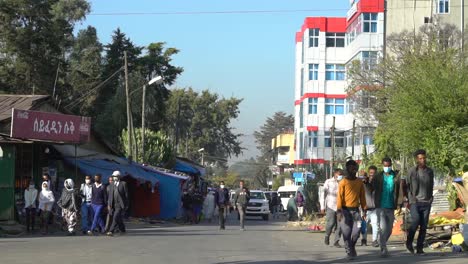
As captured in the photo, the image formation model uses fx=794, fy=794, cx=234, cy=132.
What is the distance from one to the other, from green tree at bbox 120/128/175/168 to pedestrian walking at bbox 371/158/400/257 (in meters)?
32.2

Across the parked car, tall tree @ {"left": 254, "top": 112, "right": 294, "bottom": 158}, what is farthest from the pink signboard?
tall tree @ {"left": 254, "top": 112, "right": 294, "bottom": 158}

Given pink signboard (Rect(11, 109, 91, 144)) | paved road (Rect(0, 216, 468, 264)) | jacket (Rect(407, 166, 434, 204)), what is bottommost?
paved road (Rect(0, 216, 468, 264))

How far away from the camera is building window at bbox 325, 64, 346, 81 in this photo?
2621 inches

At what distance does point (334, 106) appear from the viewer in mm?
67375

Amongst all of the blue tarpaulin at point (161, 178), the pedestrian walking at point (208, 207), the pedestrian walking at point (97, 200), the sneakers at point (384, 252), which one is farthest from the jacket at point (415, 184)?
the pedestrian walking at point (208, 207)

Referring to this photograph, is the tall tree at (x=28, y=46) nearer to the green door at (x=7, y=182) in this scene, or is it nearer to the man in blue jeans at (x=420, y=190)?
the green door at (x=7, y=182)

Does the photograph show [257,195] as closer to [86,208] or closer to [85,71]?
[86,208]

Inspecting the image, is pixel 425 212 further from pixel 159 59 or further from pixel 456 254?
pixel 159 59

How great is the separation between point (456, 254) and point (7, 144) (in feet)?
47.2

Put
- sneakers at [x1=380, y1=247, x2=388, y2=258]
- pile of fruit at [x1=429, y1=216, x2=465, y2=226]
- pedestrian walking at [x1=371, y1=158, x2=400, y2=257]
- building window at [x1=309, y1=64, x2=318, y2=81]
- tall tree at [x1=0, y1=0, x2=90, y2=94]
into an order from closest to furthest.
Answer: sneakers at [x1=380, y1=247, x2=388, y2=258] → pedestrian walking at [x1=371, y1=158, x2=400, y2=257] → pile of fruit at [x1=429, y1=216, x2=465, y2=226] → tall tree at [x1=0, y1=0, x2=90, y2=94] → building window at [x1=309, y1=64, x2=318, y2=81]

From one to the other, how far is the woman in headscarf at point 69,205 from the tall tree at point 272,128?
368 ft

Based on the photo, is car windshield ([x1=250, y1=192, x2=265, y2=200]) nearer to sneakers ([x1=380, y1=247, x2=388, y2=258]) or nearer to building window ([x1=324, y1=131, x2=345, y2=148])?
building window ([x1=324, y1=131, x2=345, y2=148])

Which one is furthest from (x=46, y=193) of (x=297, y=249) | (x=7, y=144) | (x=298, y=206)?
(x=298, y=206)

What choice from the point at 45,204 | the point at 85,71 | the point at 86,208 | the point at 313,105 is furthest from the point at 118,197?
the point at 313,105
